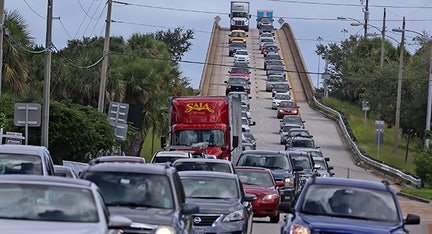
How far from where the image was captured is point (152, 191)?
53.1 ft

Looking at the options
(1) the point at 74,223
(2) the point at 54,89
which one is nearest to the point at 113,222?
(1) the point at 74,223

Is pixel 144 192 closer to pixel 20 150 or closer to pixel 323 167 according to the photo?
pixel 20 150

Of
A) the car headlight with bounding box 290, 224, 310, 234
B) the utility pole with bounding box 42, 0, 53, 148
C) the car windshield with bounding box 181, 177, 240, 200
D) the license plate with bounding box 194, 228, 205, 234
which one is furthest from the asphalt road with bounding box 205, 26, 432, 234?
the car headlight with bounding box 290, 224, 310, 234

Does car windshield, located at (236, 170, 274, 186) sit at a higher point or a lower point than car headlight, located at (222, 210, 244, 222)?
lower

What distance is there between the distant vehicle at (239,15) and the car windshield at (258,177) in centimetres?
8969

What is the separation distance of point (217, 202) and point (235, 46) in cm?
8760

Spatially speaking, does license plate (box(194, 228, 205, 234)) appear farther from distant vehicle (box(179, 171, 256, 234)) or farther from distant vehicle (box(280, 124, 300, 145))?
distant vehicle (box(280, 124, 300, 145))

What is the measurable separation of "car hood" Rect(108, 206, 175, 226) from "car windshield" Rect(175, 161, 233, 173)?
1054 cm

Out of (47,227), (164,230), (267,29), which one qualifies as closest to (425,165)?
(164,230)

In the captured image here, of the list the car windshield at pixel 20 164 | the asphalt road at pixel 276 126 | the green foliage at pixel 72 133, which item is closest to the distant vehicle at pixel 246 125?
the asphalt road at pixel 276 126

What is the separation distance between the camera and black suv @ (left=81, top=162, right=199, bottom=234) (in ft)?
51.2

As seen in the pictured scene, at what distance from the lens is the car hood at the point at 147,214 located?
15109mm

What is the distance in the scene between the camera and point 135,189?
1622 centimetres

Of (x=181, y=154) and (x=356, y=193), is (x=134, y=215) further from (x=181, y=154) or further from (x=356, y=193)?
(x=181, y=154)
